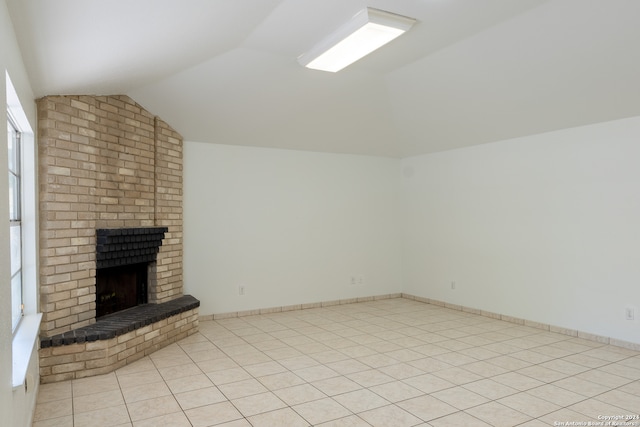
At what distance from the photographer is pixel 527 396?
312 centimetres

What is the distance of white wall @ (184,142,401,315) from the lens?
17.6 feet

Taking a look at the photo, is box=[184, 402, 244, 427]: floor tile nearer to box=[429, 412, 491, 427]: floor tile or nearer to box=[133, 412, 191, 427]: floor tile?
box=[133, 412, 191, 427]: floor tile

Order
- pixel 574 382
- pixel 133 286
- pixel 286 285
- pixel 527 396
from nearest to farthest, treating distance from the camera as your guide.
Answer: pixel 527 396, pixel 574 382, pixel 133 286, pixel 286 285

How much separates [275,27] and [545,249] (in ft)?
12.4

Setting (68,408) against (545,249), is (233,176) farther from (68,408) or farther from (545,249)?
(545,249)

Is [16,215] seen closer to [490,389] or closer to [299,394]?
[299,394]

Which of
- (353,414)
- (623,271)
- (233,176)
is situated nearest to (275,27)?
(233,176)

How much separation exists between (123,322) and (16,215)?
50.8 inches

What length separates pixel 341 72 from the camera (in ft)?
14.6

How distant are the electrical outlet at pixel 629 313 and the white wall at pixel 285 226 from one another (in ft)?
10.7

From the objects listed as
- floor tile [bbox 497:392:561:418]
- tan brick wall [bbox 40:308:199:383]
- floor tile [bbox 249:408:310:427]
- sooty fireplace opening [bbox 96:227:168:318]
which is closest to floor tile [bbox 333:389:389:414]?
floor tile [bbox 249:408:310:427]

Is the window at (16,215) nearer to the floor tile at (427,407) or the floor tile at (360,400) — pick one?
the floor tile at (360,400)

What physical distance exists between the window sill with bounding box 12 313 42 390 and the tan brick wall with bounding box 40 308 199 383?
0.43 metres

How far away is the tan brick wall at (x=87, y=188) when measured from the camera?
11.2 feet
